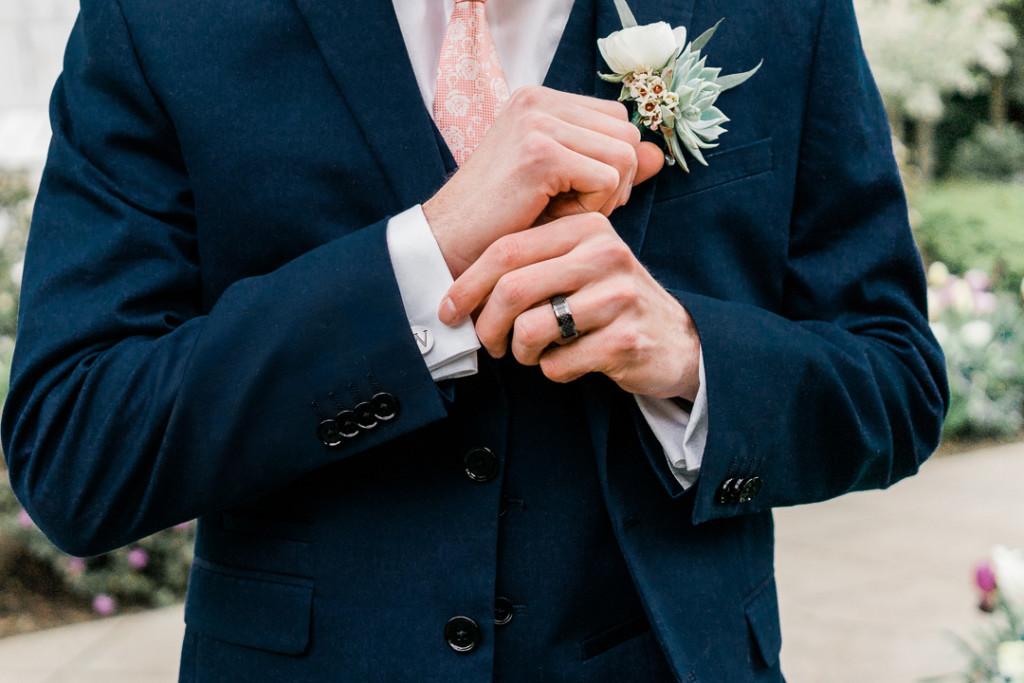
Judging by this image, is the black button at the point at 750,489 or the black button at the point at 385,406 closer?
the black button at the point at 385,406

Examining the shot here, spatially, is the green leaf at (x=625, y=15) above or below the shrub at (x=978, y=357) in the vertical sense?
above

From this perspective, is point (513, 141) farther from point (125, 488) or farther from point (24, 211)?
point (24, 211)

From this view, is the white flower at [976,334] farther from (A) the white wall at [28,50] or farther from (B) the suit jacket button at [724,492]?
(B) the suit jacket button at [724,492]

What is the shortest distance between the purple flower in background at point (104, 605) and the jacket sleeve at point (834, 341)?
4.34 m

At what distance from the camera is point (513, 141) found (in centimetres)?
130

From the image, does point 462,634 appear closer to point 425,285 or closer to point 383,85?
point 425,285

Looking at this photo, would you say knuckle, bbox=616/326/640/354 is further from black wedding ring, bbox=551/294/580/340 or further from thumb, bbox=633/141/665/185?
thumb, bbox=633/141/665/185

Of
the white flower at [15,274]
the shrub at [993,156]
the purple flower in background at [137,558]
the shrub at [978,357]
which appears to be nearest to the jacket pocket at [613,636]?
the purple flower in background at [137,558]

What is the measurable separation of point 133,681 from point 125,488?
370 centimetres

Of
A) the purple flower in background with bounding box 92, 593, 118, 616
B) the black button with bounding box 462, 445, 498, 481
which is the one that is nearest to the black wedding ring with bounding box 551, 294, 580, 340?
the black button with bounding box 462, 445, 498, 481

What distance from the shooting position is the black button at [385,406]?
1.34 m

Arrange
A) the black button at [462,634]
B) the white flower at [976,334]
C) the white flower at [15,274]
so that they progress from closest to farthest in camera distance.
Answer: the black button at [462,634] < the white flower at [15,274] < the white flower at [976,334]

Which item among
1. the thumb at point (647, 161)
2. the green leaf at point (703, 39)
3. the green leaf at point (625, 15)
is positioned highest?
the green leaf at point (625, 15)

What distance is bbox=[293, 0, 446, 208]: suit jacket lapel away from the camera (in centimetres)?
142
